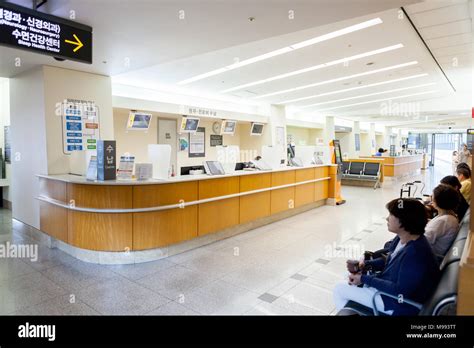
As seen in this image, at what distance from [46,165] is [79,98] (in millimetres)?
1274

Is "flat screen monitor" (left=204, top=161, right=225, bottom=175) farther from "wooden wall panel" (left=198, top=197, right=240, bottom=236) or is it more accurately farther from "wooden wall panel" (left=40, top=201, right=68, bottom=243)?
"wooden wall panel" (left=40, top=201, right=68, bottom=243)

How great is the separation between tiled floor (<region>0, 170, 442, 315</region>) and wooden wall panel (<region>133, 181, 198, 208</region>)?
813 mm

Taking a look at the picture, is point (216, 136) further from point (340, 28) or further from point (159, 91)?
point (340, 28)

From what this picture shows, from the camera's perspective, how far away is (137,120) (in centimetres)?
746

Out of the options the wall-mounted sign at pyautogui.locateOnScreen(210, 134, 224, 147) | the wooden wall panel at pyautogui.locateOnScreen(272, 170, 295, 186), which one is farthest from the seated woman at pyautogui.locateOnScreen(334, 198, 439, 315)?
the wall-mounted sign at pyautogui.locateOnScreen(210, 134, 224, 147)

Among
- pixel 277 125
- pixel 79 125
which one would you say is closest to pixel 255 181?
pixel 79 125

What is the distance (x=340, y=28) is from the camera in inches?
174

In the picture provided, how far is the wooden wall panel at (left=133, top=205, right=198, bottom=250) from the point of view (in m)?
4.16

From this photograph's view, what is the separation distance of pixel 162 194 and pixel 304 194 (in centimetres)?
419

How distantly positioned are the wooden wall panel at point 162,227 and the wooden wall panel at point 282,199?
90.0 inches

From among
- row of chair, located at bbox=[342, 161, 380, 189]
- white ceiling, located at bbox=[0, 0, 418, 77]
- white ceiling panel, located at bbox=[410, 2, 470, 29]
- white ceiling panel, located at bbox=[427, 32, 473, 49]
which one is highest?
white ceiling panel, located at bbox=[427, 32, 473, 49]

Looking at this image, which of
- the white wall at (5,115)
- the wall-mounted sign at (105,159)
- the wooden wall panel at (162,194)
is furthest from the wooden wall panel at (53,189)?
the white wall at (5,115)

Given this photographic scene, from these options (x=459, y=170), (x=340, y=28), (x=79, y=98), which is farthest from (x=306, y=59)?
(x=79, y=98)

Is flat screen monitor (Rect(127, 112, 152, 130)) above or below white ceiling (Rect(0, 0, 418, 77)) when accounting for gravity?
below
